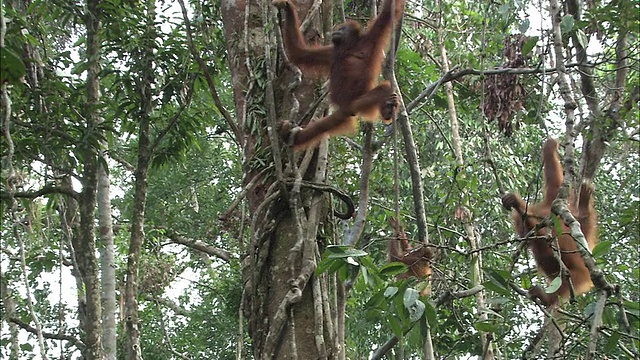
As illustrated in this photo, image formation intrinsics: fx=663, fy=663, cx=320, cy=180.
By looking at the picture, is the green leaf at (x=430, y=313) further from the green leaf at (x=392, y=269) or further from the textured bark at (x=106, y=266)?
the textured bark at (x=106, y=266)

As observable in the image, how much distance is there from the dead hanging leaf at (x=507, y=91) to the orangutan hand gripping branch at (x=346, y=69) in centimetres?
79

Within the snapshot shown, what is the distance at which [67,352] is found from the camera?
6965mm

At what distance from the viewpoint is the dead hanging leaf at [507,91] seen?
407 centimetres

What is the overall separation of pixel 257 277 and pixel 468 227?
91.3 inches

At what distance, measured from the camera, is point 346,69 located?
149 inches

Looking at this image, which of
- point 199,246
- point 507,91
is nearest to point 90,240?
point 507,91

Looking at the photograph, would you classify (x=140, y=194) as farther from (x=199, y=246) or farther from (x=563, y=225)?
(x=199, y=246)

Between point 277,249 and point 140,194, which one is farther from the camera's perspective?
point 140,194

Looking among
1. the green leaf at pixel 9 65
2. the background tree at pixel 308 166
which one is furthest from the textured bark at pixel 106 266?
the green leaf at pixel 9 65

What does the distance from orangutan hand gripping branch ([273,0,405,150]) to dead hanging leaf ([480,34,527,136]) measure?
79 centimetres

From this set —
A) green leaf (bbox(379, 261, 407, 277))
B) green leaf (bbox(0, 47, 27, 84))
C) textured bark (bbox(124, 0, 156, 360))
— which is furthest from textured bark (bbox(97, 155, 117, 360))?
green leaf (bbox(0, 47, 27, 84))

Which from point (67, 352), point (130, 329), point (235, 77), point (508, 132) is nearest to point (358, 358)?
point (67, 352)

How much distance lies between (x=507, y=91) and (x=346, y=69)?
3.50 ft

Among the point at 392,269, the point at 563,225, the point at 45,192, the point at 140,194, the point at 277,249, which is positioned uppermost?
the point at 140,194
